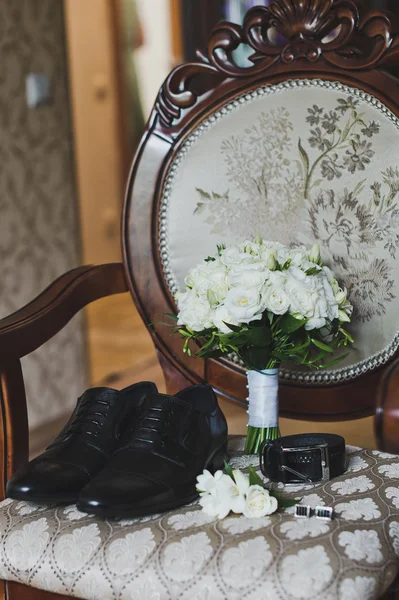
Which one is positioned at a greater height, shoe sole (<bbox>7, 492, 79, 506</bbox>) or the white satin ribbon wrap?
the white satin ribbon wrap

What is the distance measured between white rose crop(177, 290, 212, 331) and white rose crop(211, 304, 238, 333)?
0.02 metres

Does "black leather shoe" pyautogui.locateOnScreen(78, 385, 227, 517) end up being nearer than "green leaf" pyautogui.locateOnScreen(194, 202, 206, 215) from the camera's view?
Yes

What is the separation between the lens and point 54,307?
0.99 metres

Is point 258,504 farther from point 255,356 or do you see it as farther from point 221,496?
point 255,356

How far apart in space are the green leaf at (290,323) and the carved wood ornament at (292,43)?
42cm

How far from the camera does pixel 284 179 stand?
43.7 inches

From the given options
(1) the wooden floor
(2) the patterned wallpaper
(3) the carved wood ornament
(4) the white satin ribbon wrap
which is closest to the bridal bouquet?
(4) the white satin ribbon wrap

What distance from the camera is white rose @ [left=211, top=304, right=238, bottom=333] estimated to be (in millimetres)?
840

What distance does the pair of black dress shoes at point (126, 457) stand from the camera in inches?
28.1

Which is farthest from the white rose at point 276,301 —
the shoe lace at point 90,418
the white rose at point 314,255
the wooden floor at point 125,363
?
the wooden floor at point 125,363

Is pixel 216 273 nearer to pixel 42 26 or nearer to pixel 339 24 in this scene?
pixel 339 24

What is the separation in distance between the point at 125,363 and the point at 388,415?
2.61 m

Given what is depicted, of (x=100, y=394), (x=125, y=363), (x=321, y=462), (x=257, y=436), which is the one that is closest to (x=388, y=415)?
(x=321, y=462)

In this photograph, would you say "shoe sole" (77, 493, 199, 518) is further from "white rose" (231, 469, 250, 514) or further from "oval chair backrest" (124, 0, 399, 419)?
"oval chair backrest" (124, 0, 399, 419)
